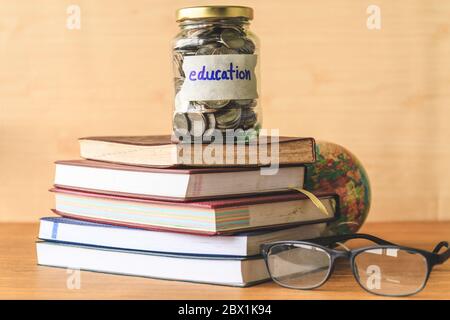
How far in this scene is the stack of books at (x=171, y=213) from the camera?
0.98 meters

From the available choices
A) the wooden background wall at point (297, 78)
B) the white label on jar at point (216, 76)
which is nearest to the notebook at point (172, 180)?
the white label on jar at point (216, 76)

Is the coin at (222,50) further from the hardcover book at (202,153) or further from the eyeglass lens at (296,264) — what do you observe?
the eyeglass lens at (296,264)

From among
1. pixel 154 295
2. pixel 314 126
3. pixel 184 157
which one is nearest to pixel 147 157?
pixel 184 157

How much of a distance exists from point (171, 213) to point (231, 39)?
22 cm

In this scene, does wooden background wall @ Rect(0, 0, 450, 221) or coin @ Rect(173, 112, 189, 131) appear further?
wooden background wall @ Rect(0, 0, 450, 221)

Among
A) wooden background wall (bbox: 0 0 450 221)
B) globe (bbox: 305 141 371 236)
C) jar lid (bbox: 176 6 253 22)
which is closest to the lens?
jar lid (bbox: 176 6 253 22)

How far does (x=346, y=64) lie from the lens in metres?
1.54

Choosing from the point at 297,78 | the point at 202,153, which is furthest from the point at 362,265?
the point at 297,78

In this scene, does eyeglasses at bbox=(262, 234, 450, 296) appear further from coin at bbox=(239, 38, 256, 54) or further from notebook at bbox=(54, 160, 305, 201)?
coin at bbox=(239, 38, 256, 54)

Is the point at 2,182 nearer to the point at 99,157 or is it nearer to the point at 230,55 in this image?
the point at 99,157

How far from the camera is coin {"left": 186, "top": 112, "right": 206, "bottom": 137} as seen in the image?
3.50 ft

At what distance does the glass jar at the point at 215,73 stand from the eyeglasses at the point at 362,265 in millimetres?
160

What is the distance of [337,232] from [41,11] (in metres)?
0.70

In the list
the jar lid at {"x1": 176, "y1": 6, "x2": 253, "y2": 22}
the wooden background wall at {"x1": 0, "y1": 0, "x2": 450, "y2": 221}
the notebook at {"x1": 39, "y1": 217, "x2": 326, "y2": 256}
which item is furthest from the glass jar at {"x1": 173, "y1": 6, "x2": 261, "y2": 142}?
the wooden background wall at {"x1": 0, "y1": 0, "x2": 450, "y2": 221}
